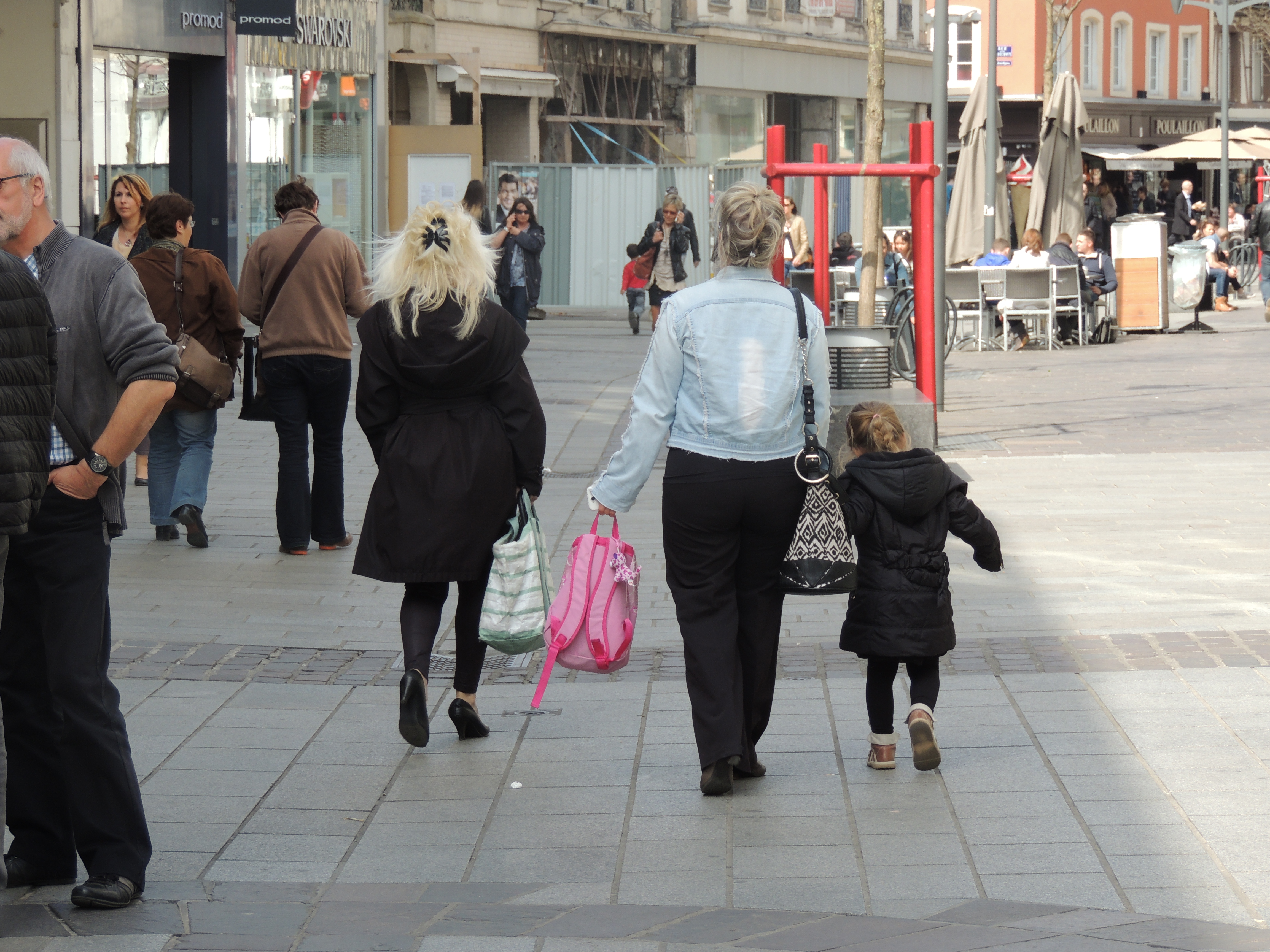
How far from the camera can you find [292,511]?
9289mm

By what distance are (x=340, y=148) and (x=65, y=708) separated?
22.8 meters

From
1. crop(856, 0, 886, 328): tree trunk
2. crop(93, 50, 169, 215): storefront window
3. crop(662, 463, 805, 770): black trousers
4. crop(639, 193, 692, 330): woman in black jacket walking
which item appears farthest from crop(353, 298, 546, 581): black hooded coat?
crop(639, 193, 692, 330): woman in black jacket walking

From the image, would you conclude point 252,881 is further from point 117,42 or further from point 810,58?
point 810,58

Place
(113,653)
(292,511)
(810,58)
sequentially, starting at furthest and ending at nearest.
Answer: (810,58) < (292,511) < (113,653)

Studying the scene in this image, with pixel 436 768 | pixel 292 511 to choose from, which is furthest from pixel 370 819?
pixel 292 511

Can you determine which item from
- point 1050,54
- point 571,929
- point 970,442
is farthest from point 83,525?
point 1050,54

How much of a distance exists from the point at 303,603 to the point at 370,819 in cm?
317

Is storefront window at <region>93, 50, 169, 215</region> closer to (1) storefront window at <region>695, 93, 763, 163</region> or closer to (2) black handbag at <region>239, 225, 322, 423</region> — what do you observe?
(2) black handbag at <region>239, 225, 322, 423</region>

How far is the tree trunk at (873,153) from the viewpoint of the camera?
13.3 meters

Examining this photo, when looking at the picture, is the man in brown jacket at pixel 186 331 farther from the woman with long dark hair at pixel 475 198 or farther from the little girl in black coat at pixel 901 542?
the woman with long dark hair at pixel 475 198

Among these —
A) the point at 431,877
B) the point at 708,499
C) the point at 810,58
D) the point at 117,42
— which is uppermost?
the point at 810,58

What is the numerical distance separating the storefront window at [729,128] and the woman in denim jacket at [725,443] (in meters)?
32.8

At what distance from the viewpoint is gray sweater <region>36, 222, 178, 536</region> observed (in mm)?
4324

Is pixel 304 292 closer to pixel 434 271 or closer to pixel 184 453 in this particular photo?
pixel 184 453
